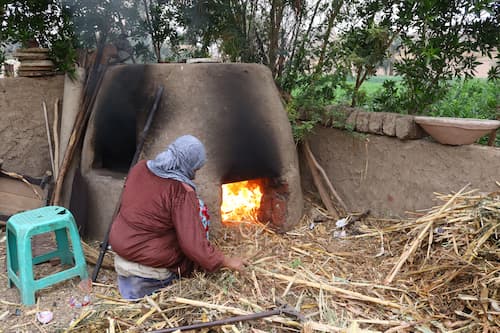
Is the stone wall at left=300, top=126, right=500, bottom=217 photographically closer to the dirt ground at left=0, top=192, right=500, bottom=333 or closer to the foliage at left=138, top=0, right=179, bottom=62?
the dirt ground at left=0, top=192, right=500, bottom=333

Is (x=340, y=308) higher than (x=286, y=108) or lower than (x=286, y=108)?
lower

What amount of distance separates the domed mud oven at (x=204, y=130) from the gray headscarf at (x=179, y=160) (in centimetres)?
75

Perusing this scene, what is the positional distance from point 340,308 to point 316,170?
2.24 m

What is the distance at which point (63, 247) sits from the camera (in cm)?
387

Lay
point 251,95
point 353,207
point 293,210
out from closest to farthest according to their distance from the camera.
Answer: point 251,95, point 293,210, point 353,207

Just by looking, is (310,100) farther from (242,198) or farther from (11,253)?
(11,253)

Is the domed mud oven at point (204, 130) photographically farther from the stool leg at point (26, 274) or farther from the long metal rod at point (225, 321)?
the long metal rod at point (225, 321)

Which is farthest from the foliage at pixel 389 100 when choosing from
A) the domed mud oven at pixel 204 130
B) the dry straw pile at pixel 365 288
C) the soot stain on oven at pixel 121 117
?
the soot stain on oven at pixel 121 117

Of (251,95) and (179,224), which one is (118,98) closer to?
(251,95)

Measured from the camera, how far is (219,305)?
2.91 meters

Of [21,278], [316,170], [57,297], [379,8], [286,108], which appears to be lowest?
[57,297]

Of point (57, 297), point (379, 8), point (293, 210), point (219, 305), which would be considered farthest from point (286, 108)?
point (57, 297)

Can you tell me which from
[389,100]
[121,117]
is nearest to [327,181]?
[389,100]

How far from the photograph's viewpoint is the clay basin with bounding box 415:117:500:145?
3617 mm
